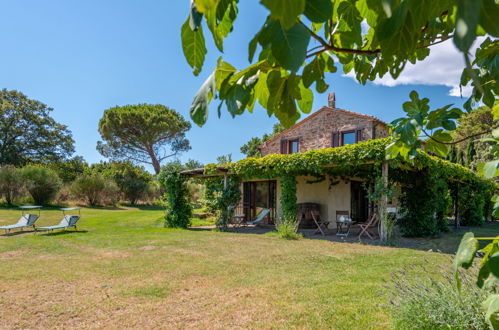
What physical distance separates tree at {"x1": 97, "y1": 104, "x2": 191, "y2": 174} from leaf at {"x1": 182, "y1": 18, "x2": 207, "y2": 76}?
30.6 meters

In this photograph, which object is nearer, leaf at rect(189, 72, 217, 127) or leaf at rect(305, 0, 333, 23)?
leaf at rect(305, 0, 333, 23)

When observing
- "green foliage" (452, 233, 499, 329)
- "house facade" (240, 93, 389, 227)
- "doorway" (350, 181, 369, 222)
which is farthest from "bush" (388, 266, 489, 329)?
"doorway" (350, 181, 369, 222)

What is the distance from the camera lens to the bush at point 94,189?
76.7 ft

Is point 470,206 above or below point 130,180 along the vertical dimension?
below

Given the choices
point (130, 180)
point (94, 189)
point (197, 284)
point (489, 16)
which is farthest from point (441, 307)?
point (130, 180)

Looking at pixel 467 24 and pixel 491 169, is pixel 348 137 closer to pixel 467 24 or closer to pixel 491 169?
pixel 491 169

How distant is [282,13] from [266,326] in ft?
11.5

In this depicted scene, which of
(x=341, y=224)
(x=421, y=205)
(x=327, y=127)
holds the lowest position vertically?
(x=341, y=224)

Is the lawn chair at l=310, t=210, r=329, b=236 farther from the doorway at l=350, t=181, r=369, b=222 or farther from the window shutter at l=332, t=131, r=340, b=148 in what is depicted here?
the window shutter at l=332, t=131, r=340, b=148

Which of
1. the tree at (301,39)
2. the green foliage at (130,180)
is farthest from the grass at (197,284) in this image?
the green foliage at (130,180)

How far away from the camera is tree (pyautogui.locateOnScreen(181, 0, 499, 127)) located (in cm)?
47

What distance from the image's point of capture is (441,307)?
2557 mm

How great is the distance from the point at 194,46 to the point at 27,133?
35.9m

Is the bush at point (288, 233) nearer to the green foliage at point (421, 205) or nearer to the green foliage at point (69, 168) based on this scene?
the green foliage at point (421, 205)
